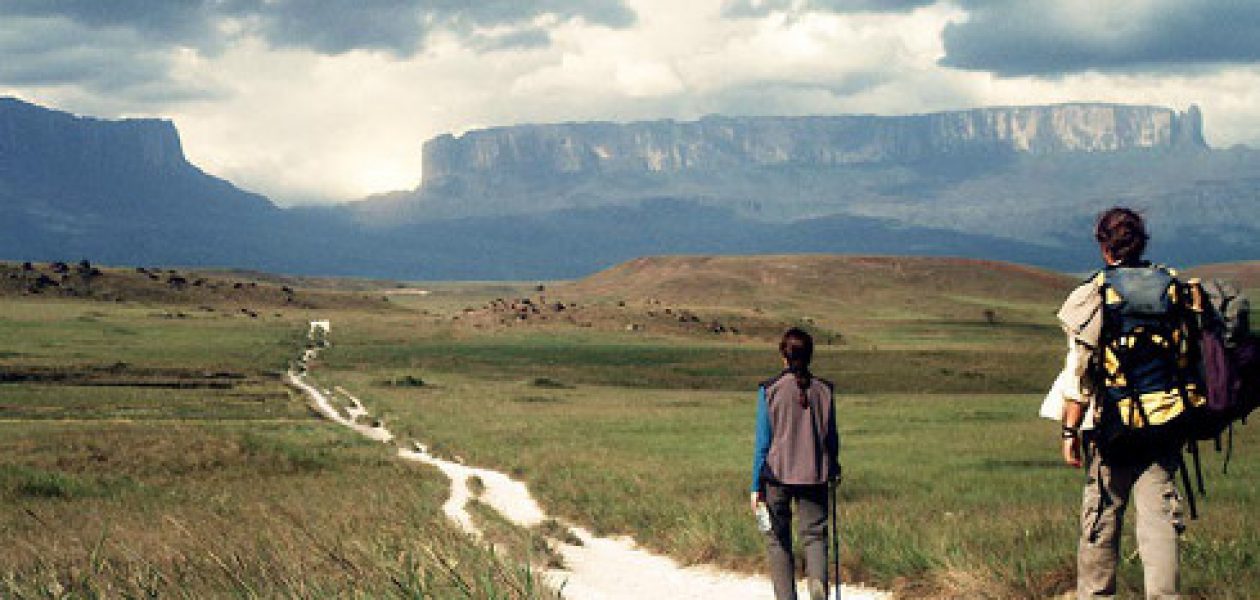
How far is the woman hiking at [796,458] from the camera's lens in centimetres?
1112

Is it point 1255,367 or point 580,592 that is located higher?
point 1255,367

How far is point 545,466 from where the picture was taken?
3039cm

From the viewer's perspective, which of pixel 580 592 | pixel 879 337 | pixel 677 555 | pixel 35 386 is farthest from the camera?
pixel 879 337

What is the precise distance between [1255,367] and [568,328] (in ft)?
386

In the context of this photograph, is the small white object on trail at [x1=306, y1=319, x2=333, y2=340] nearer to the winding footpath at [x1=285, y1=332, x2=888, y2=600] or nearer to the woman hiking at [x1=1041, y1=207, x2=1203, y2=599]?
the winding footpath at [x1=285, y1=332, x2=888, y2=600]

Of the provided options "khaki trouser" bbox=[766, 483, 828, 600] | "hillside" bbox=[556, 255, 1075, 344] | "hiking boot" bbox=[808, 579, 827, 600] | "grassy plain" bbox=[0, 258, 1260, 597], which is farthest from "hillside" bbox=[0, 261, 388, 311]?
"hiking boot" bbox=[808, 579, 827, 600]

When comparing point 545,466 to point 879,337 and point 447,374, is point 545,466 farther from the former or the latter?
point 879,337

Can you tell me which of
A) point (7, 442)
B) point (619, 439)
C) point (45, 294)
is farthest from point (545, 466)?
point (45, 294)

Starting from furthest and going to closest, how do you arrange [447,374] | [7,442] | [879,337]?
[879,337] < [447,374] < [7,442]

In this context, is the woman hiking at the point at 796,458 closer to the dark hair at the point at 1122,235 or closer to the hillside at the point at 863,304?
the dark hair at the point at 1122,235

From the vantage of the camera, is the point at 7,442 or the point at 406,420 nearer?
the point at 7,442

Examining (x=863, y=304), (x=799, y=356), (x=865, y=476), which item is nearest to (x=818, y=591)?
(x=799, y=356)

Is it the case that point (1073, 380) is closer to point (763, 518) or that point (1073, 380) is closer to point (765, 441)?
point (765, 441)

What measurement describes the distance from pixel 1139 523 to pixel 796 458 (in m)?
3.02
